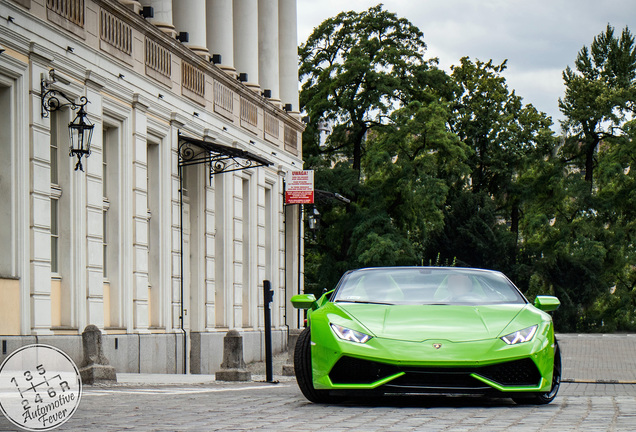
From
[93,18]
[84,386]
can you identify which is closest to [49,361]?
[84,386]

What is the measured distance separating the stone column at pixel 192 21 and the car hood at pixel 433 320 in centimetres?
1770

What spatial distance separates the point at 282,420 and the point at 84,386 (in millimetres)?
6811

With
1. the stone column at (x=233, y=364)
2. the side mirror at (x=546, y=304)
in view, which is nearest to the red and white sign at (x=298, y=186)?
the stone column at (x=233, y=364)

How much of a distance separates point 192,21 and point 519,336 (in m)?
18.9

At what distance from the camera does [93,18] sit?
65.5 ft

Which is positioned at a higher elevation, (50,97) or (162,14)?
(162,14)

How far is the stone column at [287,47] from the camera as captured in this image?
3566 centimetres

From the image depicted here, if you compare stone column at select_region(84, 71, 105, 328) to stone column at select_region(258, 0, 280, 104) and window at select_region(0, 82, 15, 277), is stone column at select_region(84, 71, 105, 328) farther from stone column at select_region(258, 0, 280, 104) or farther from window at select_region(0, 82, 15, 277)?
stone column at select_region(258, 0, 280, 104)

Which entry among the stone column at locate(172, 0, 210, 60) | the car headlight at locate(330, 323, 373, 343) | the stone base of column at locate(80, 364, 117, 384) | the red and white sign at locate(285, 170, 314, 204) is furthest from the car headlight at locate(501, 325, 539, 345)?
the red and white sign at locate(285, 170, 314, 204)

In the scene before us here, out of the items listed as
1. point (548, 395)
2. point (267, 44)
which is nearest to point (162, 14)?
point (267, 44)

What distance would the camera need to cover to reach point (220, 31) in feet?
95.1

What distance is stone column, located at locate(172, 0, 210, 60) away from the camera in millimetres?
26375

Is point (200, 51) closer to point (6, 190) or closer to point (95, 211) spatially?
point (95, 211)

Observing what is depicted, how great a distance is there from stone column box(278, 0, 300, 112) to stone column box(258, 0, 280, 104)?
166 cm
